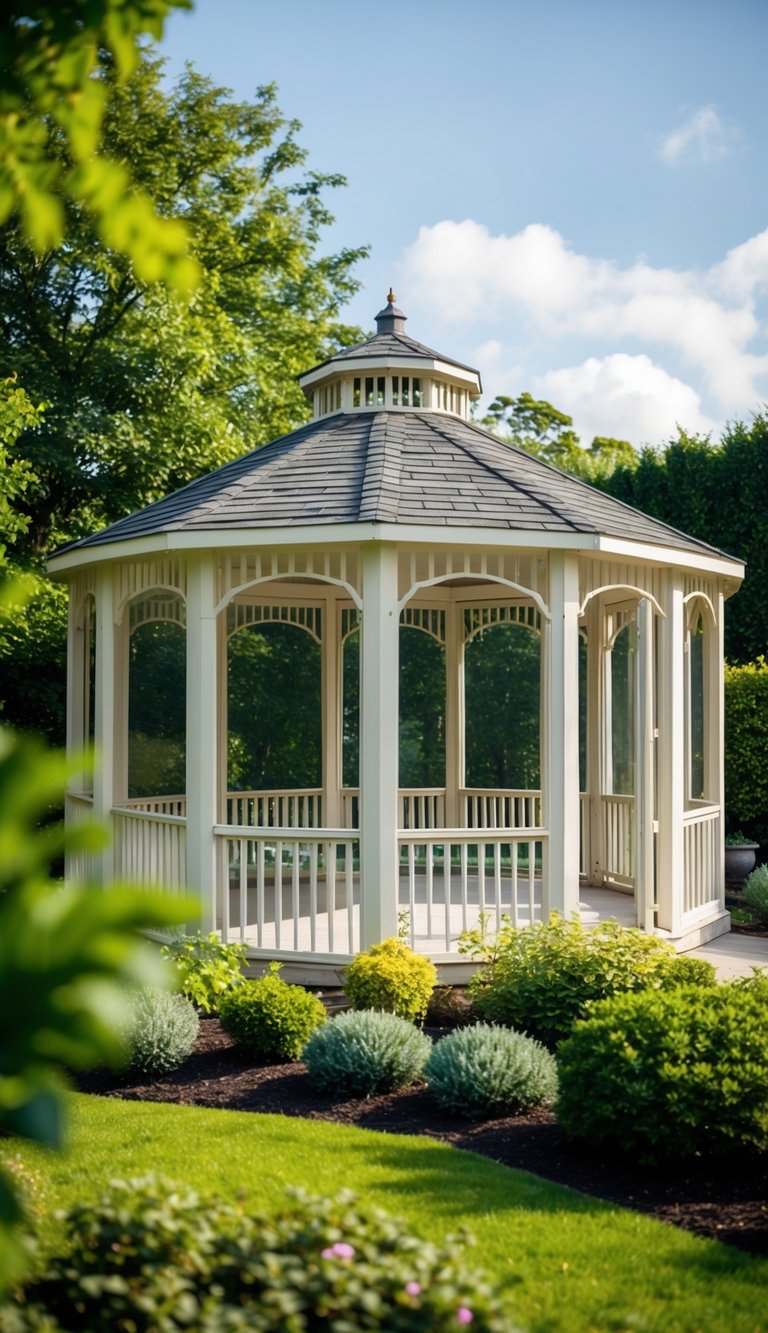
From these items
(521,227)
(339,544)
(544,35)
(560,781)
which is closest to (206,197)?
(544,35)

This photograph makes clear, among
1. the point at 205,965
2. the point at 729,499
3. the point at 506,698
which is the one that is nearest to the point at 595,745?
the point at 729,499

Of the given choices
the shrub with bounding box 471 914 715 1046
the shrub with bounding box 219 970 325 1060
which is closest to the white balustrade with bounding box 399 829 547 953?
the shrub with bounding box 471 914 715 1046

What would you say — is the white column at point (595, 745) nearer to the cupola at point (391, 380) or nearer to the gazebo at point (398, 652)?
the gazebo at point (398, 652)

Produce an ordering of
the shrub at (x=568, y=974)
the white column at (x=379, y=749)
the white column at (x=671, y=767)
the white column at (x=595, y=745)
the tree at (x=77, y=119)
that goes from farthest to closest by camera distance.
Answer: the white column at (x=595, y=745)
the white column at (x=671, y=767)
the white column at (x=379, y=749)
the shrub at (x=568, y=974)
the tree at (x=77, y=119)

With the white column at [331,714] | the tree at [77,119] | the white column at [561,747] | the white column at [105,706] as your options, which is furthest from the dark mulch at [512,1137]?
the white column at [331,714]

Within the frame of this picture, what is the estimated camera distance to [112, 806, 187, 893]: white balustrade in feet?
32.4

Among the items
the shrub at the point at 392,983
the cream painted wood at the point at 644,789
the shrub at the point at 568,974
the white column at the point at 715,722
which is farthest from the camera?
the white column at the point at 715,722

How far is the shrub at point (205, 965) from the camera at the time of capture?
8.42m

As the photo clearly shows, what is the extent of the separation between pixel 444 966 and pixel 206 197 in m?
15.8

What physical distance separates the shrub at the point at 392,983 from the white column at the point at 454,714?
18.6 feet

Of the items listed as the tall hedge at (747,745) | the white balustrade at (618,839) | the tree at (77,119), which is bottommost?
the white balustrade at (618,839)

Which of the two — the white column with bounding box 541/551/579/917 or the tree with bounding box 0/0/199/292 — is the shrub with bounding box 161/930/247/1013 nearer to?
the white column with bounding box 541/551/579/917

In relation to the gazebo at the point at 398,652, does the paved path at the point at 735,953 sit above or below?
below

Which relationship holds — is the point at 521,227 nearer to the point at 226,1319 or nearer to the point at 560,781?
the point at 560,781
